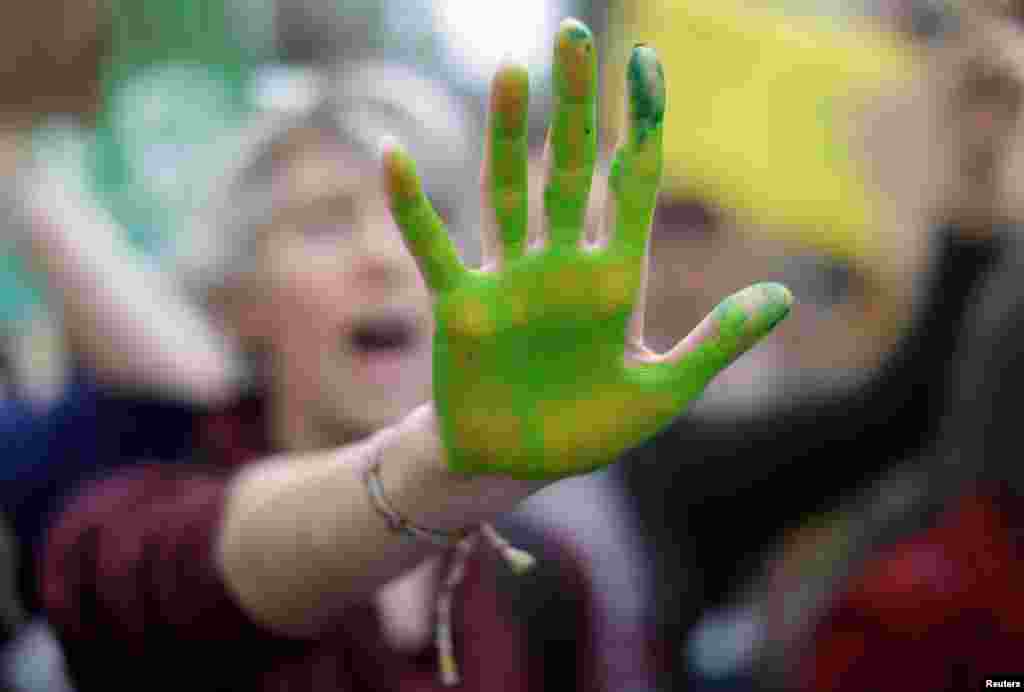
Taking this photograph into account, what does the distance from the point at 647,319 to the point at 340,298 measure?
0.29m

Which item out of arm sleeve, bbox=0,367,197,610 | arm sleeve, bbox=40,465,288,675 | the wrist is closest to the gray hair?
arm sleeve, bbox=0,367,197,610

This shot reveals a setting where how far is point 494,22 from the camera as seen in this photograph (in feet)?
3.35

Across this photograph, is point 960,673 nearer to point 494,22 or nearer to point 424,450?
point 424,450

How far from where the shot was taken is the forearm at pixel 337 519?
477mm

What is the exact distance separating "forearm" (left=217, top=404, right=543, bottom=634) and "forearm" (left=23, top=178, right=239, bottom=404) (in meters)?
0.31

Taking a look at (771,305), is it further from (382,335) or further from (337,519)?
(382,335)

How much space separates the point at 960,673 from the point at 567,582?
324 millimetres

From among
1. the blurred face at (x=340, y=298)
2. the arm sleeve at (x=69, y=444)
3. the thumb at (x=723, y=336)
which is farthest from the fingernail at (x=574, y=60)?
the arm sleeve at (x=69, y=444)

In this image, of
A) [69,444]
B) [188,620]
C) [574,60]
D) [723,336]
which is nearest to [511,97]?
[574,60]

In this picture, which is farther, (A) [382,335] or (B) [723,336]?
(A) [382,335]

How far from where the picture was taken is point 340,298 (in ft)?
2.78

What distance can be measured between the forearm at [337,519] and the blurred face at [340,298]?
23cm

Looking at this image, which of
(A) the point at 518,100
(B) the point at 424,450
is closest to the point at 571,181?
(A) the point at 518,100

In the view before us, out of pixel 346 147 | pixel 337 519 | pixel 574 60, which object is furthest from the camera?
pixel 346 147
